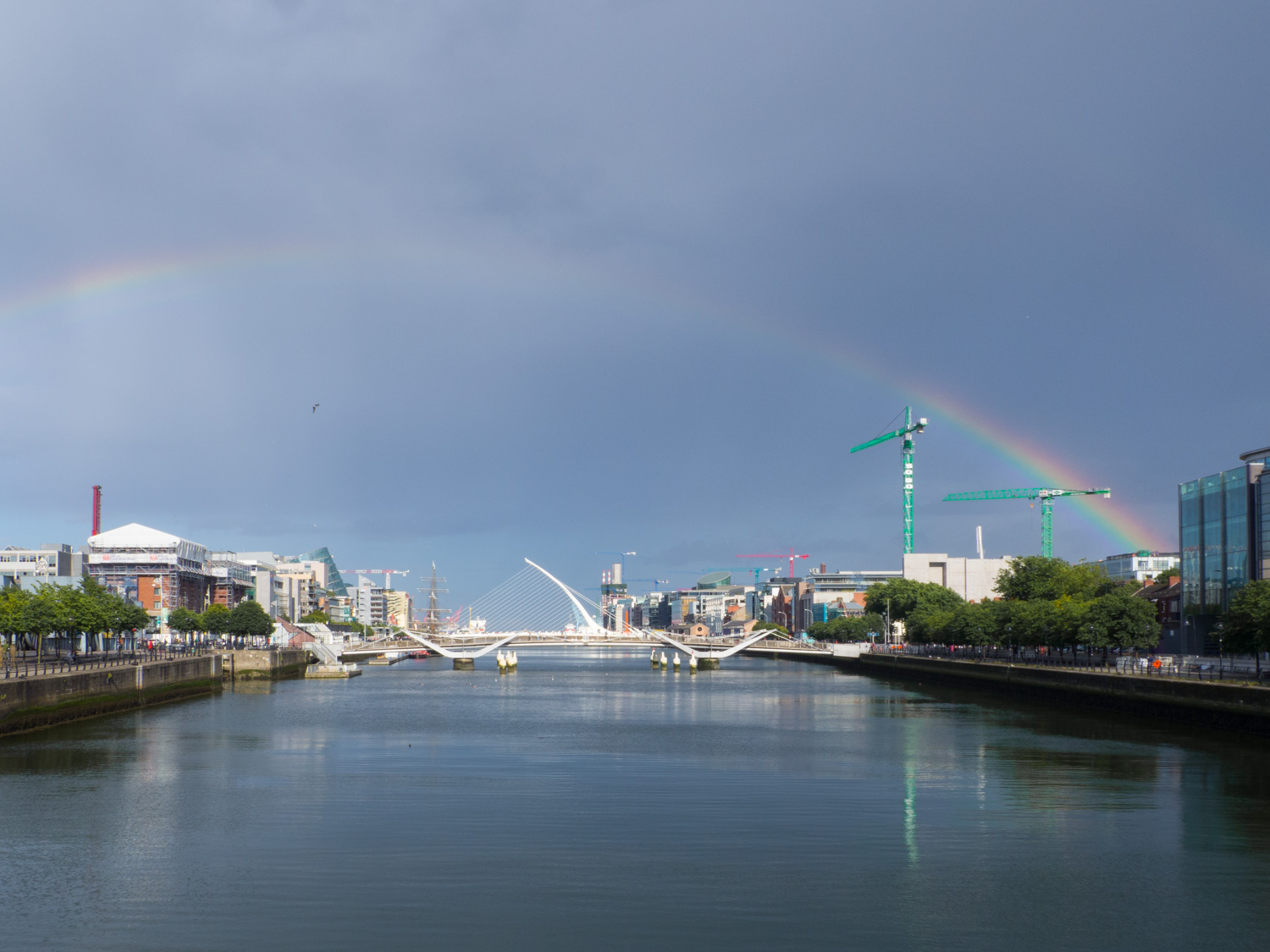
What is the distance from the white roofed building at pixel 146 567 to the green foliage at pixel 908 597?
83543 millimetres

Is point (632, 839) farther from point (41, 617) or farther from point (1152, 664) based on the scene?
point (41, 617)

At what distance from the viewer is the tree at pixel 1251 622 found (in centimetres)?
4928

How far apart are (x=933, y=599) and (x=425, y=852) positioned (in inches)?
4599

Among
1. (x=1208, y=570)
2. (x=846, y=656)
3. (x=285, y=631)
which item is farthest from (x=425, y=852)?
(x=285, y=631)

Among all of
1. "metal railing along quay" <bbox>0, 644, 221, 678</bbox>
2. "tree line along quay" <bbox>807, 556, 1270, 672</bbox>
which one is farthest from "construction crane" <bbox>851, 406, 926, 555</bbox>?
"metal railing along quay" <bbox>0, 644, 221, 678</bbox>

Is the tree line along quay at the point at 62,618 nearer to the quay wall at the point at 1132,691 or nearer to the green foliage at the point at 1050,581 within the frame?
the quay wall at the point at 1132,691

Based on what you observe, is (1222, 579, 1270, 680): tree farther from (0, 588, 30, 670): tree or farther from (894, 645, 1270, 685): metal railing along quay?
(0, 588, 30, 670): tree

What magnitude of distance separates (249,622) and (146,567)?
123 ft

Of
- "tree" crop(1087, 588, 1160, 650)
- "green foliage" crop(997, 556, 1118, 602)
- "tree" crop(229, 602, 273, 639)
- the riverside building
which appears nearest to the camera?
"tree" crop(1087, 588, 1160, 650)

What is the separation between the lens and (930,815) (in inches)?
1152

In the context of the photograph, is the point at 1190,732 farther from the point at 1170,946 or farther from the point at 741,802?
the point at 1170,946

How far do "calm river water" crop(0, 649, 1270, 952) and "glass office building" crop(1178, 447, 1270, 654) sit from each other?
22.9m

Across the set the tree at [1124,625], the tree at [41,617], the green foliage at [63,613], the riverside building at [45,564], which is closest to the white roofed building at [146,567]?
the riverside building at [45,564]

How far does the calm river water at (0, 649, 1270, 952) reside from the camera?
1897 cm
